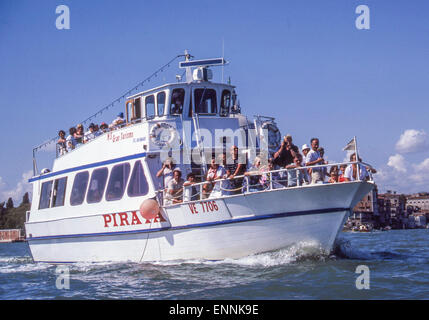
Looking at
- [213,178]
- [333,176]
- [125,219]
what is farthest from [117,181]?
[333,176]

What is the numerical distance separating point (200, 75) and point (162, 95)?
1.18m

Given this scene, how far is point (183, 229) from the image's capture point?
37.8 feet

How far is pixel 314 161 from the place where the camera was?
10492 mm

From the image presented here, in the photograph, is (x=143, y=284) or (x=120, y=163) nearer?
(x=143, y=284)

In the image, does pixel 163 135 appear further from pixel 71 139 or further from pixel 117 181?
pixel 71 139

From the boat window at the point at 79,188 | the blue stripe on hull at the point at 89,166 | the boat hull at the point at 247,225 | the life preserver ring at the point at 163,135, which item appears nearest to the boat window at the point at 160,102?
the life preserver ring at the point at 163,135

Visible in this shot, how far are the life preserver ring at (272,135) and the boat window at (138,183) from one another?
3.17 metres

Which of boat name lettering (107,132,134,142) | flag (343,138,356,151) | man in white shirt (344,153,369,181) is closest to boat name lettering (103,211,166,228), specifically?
boat name lettering (107,132,134,142)

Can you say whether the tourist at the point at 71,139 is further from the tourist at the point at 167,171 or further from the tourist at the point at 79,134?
the tourist at the point at 167,171

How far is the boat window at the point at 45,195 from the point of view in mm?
16188

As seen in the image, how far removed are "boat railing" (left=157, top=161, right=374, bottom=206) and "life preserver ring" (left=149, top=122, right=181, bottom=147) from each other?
4.19ft

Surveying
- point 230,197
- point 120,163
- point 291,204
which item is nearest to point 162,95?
point 120,163
